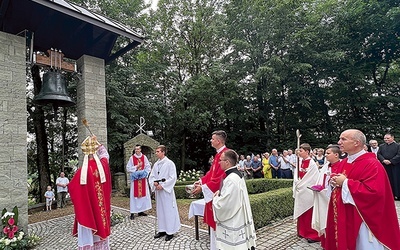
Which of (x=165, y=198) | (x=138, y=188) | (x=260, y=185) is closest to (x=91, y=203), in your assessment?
(x=165, y=198)

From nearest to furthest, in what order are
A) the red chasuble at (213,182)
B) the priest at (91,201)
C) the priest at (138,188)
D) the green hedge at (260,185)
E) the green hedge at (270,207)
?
the red chasuble at (213,182) < the priest at (91,201) < the green hedge at (270,207) < the priest at (138,188) < the green hedge at (260,185)

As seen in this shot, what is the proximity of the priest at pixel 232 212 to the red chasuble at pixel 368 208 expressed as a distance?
3.76 feet

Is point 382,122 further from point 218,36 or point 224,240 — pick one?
point 224,240

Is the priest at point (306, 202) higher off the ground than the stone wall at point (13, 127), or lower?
lower

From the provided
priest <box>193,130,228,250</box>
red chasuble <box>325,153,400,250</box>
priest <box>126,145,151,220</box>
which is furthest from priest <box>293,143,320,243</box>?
priest <box>126,145,151,220</box>

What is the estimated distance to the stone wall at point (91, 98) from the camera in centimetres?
684

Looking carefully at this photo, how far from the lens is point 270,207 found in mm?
6492

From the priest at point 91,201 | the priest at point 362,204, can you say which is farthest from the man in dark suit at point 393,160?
the priest at point 91,201

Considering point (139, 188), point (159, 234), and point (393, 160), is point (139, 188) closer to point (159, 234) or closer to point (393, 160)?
point (159, 234)

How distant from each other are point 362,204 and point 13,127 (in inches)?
243

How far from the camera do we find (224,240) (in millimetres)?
3477

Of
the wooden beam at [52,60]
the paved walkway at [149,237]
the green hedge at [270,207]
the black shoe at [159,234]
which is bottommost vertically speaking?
the paved walkway at [149,237]

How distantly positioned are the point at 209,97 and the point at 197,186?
1663 centimetres

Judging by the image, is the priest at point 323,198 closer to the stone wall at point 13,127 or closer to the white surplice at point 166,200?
the white surplice at point 166,200
